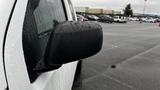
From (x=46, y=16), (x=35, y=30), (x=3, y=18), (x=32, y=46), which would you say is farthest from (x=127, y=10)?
(x=3, y=18)

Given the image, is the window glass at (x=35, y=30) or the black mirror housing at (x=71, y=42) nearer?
the black mirror housing at (x=71, y=42)

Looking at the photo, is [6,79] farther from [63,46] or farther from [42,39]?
[42,39]

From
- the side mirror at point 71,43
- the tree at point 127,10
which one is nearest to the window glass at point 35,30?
the side mirror at point 71,43

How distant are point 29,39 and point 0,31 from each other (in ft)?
0.98

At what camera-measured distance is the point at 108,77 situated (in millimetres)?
7758

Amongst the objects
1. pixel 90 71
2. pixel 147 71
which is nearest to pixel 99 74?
pixel 90 71

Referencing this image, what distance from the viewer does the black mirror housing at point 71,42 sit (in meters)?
1.66

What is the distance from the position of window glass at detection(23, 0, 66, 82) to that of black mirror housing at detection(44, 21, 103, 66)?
16 centimetres

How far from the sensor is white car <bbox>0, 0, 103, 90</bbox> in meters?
1.59

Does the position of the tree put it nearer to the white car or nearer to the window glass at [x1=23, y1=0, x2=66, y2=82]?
the window glass at [x1=23, y1=0, x2=66, y2=82]

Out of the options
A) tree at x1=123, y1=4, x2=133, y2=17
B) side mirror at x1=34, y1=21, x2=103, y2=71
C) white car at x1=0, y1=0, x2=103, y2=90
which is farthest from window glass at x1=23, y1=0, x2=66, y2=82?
tree at x1=123, y1=4, x2=133, y2=17

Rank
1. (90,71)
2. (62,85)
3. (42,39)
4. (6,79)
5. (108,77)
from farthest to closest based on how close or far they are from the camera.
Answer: (90,71)
(108,77)
(62,85)
(42,39)
(6,79)

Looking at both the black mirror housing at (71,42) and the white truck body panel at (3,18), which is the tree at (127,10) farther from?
the white truck body panel at (3,18)

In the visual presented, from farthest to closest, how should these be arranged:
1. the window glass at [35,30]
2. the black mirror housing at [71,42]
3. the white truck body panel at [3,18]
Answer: the window glass at [35,30]
the black mirror housing at [71,42]
the white truck body panel at [3,18]
